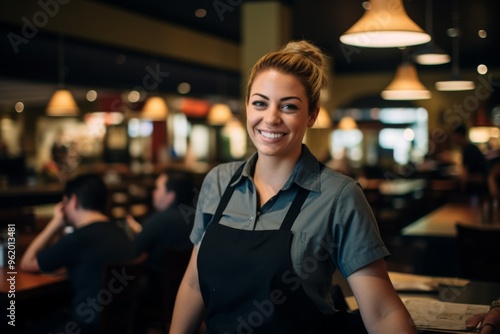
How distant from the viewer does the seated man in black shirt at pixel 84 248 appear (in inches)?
137

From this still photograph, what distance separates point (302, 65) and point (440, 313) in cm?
104

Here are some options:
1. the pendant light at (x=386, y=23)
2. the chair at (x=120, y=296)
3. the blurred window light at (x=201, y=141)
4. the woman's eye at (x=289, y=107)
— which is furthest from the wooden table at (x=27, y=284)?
the blurred window light at (x=201, y=141)

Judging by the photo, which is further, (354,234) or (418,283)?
(418,283)

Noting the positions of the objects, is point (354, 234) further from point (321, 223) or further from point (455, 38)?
point (455, 38)

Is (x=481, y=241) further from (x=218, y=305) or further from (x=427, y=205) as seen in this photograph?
(x=427, y=205)

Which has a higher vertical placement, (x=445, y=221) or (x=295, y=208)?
(x=295, y=208)

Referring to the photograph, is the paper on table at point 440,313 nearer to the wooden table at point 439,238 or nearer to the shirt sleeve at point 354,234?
the shirt sleeve at point 354,234

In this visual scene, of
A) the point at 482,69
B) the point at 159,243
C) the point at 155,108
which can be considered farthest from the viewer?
the point at 482,69

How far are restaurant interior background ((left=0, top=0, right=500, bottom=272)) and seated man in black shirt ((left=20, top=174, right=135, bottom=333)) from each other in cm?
126

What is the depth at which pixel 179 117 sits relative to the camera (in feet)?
67.6

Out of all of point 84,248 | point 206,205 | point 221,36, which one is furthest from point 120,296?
point 221,36

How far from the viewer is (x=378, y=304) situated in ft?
6.43

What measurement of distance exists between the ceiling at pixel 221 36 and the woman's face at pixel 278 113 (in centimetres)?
578

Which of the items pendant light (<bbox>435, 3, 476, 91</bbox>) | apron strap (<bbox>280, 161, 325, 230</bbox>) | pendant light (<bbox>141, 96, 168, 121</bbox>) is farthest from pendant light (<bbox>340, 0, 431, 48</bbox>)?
pendant light (<bbox>141, 96, 168, 121</bbox>)
